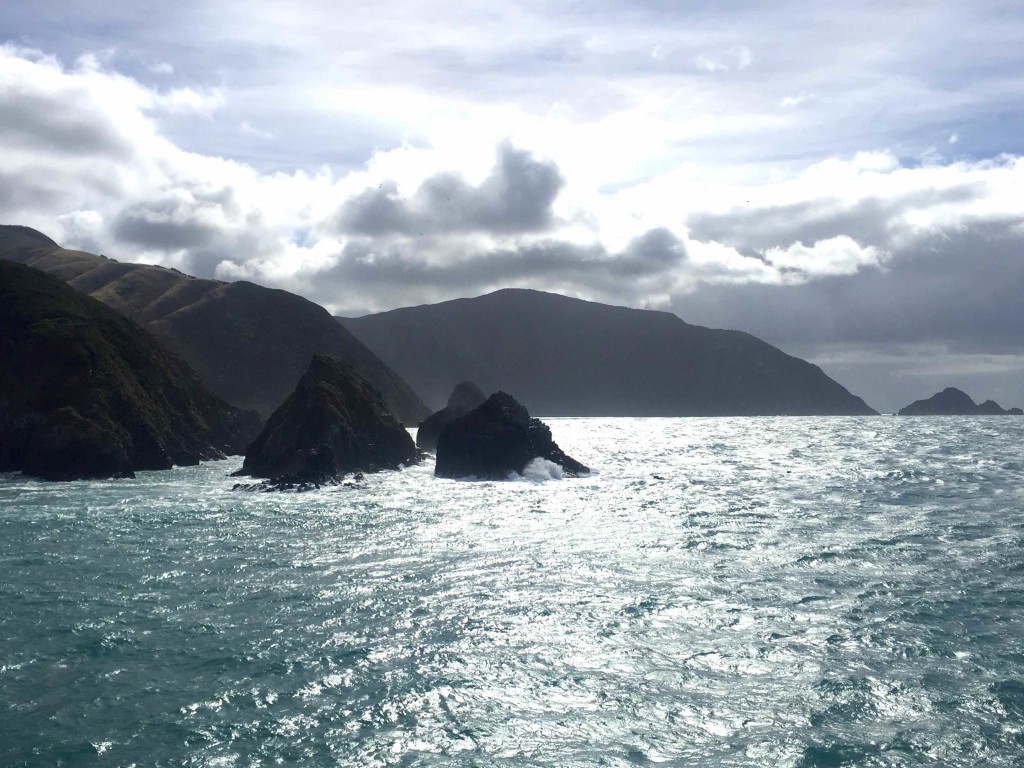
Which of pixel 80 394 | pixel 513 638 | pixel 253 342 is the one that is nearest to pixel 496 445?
pixel 80 394

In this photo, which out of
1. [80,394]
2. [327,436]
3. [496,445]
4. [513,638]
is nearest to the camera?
[513,638]

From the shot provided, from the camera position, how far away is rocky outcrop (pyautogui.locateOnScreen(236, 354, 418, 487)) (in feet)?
212

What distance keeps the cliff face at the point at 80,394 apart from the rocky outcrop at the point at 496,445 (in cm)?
2493

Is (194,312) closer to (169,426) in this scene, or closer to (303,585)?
(169,426)

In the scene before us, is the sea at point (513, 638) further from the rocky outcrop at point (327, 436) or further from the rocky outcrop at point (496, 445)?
the rocky outcrop at point (496, 445)

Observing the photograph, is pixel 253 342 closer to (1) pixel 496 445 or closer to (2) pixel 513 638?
(1) pixel 496 445

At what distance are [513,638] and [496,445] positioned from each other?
4888 cm

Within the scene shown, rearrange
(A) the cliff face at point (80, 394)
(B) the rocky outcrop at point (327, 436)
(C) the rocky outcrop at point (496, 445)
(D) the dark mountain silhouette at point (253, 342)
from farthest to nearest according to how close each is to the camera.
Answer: (D) the dark mountain silhouette at point (253, 342) < (C) the rocky outcrop at point (496, 445) < (B) the rocky outcrop at point (327, 436) < (A) the cliff face at point (80, 394)

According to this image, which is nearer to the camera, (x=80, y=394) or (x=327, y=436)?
(x=80, y=394)

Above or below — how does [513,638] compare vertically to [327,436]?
below

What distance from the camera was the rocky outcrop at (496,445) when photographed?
6900 cm

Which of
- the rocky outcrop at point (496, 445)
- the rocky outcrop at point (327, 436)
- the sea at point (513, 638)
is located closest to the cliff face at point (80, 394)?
the rocky outcrop at point (327, 436)

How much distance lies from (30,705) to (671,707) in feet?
40.5

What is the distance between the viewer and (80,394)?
6762cm
